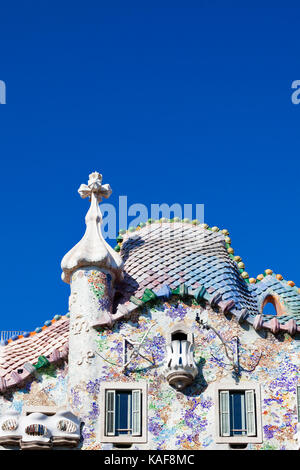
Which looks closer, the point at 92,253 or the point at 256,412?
the point at 256,412

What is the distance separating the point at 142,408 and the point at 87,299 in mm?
2824

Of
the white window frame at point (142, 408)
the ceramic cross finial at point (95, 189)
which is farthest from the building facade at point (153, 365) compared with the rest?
the ceramic cross finial at point (95, 189)

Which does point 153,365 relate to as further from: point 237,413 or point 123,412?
point 237,413

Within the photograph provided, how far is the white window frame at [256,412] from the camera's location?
28906mm

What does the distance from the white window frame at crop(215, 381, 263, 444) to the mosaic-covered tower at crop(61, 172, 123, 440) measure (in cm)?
259

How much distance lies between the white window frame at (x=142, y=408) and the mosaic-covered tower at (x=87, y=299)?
7.9 inches

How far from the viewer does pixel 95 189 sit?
3238 centimetres

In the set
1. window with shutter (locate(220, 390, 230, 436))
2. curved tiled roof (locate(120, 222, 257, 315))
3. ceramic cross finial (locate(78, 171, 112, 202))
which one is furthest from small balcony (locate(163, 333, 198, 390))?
ceramic cross finial (locate(78, 171, 112, 202))

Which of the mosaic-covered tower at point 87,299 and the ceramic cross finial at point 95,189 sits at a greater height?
the ceramic cross finial at point 95,189

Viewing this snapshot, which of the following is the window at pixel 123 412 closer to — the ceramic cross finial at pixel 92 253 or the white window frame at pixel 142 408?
the white window frame at pixel 142 408

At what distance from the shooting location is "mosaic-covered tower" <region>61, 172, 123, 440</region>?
1161 inches

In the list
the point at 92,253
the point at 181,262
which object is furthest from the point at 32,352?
the point at 181,262

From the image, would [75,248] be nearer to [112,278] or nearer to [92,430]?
[112,278]
